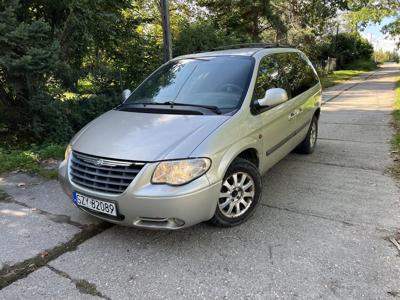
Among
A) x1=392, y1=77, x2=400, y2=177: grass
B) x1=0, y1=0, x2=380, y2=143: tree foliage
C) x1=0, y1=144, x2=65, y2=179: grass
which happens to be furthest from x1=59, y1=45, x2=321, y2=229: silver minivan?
x1=0, y1=0, x2=380, y2=143: tree foliage

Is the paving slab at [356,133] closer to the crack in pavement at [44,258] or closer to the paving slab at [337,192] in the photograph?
the paving slab at [337,192]

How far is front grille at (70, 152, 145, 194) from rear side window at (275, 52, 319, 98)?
8.90 feet

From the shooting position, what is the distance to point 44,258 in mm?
3184

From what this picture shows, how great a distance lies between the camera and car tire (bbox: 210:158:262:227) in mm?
3428

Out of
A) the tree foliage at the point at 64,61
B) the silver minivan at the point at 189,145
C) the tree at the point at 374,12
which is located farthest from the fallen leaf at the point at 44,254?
the tree at the point at 374,12

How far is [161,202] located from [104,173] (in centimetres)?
62

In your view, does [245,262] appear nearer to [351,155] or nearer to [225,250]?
[225,250]

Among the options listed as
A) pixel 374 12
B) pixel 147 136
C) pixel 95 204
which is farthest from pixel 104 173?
pixel 374 12

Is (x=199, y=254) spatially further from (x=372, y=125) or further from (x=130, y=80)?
(x=372, y=125)

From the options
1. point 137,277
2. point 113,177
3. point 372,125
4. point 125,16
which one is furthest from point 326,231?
point 125,16

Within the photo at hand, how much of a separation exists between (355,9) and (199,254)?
2789 cm

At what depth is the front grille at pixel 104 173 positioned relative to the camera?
3.00m

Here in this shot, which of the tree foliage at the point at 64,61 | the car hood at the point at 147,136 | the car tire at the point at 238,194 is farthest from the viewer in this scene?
the tree foliage at the point at 64,61

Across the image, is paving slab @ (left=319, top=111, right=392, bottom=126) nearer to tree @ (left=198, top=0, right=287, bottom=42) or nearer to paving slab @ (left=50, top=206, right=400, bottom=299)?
paving slab @ (left=50, top=206, right=400, bottom=299)
